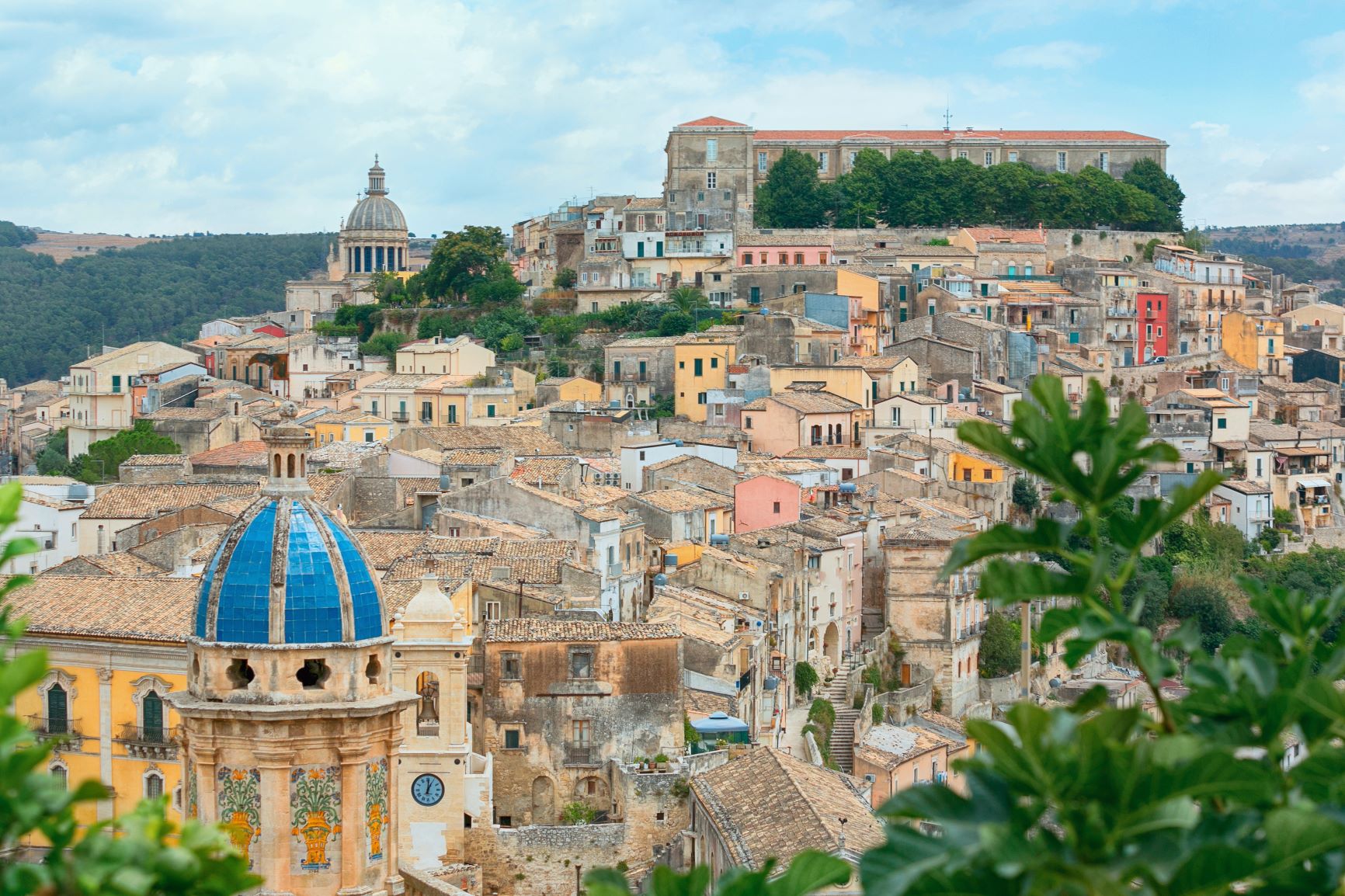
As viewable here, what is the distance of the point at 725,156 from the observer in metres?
84.8

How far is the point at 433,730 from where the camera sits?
2602 centimetres

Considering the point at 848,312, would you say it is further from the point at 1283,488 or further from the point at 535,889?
the point at 535,889

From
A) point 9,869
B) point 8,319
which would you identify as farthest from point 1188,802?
point 8,319

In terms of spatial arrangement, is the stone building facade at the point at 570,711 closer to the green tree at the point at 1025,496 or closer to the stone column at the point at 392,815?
the stone column at the point at 392,815

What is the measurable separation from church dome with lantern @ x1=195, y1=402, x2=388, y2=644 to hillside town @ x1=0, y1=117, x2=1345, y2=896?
34mm

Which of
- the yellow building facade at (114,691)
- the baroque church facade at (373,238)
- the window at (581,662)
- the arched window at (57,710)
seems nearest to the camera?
the window at (581,662)

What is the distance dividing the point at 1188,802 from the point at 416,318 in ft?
232

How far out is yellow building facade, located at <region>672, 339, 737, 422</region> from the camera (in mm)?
62188

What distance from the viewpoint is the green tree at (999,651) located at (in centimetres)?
4694

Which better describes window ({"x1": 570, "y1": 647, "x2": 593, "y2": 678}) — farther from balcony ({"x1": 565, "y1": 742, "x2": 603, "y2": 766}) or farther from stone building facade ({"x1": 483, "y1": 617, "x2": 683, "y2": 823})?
balcony ({"x1": 565, "y1": 742, "x2": 603, "y2": 766})

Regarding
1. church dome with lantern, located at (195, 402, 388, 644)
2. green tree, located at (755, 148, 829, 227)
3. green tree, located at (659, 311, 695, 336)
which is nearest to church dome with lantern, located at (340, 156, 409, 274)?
green tree, located at (755, 148, 829, 227)

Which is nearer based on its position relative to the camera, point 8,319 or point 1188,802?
point 1188,802

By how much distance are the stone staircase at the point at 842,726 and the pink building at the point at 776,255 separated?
32.5 meters

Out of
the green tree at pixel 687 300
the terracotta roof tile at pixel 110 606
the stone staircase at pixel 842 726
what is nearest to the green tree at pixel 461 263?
the green tree at pixel 687 300
